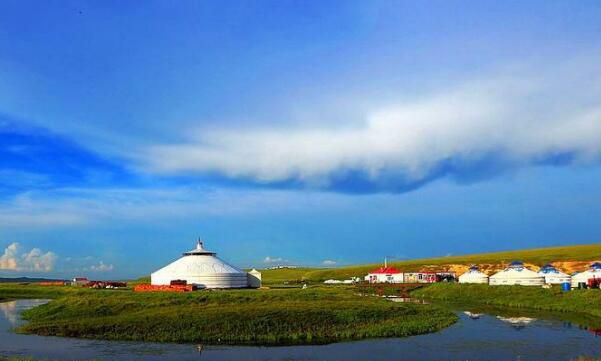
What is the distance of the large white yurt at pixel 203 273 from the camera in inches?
3548

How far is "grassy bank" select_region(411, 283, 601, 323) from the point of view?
61.5 metres

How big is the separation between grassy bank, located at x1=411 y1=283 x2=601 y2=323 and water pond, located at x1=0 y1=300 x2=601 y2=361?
16.8 m

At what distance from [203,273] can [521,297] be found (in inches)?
1809

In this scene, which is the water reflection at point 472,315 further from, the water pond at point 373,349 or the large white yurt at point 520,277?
the large white yurt at point 520,277

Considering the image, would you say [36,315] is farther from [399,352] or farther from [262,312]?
[399,352]

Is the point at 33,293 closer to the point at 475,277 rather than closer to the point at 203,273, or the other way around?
the point at 203,273

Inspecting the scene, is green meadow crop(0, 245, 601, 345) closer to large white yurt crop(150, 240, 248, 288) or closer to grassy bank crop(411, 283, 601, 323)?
grassy bank crop(411, 283, 601, 323)

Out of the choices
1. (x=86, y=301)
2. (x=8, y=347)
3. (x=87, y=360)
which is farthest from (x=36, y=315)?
(x=87, y=360)

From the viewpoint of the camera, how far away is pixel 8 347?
1427 inches

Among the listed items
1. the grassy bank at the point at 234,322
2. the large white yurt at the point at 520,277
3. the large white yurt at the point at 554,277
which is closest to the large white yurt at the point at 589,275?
the large white yurt at the point at 554,277

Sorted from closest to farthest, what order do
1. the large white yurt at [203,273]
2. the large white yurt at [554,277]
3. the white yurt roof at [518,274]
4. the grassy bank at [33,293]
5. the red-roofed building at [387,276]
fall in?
the grassy bank at [33,293] → the large white yurt at [203,273] → the white yurt roof at [518,274] → the large white yurt at [554,277] → the red-roofed building at [387,276]

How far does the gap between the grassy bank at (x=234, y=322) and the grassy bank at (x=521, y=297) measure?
17.4 metres

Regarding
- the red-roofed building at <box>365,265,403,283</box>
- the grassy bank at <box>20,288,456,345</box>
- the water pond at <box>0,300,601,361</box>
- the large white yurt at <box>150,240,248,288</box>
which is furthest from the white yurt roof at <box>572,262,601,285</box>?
the large white yurt at <box>150,240,248,288</box>

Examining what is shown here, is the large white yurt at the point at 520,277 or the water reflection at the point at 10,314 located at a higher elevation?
the large white yurt at the point at 520,277
